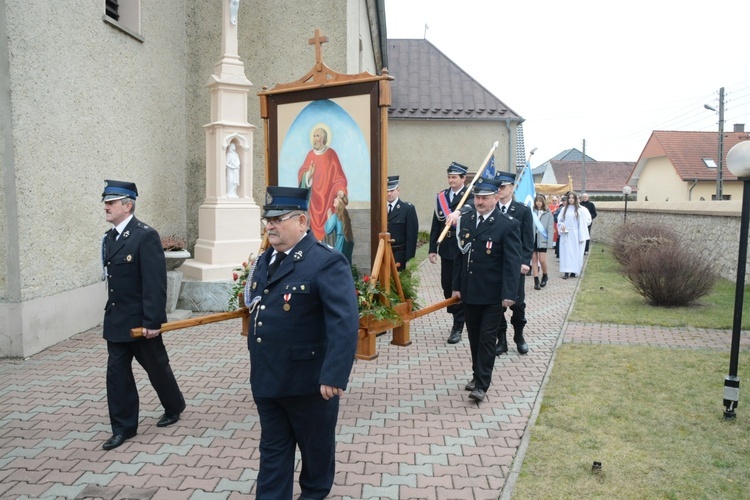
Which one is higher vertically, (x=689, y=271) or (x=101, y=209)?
(x=101, y=209)

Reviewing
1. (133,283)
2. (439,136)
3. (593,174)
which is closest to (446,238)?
(133,283)

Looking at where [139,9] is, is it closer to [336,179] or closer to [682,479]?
[336,179]

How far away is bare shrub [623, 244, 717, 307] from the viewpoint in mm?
10633

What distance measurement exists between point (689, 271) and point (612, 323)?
7.10 ft

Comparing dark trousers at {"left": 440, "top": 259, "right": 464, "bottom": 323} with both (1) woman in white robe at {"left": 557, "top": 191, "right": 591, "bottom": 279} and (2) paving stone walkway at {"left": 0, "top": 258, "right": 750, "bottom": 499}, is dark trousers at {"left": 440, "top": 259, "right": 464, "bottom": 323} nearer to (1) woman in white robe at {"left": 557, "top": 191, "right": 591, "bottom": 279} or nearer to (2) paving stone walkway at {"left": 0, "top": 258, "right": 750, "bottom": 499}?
(2) paving stone walkway at {"left": 0, "top": 258, "right": 750, "bottom": 499}

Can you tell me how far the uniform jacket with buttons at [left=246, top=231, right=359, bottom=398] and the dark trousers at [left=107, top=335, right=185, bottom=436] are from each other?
71.8 inches

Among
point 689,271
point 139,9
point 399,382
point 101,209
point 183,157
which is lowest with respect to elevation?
point 399,382

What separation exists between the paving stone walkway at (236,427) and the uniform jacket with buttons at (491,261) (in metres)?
1.01

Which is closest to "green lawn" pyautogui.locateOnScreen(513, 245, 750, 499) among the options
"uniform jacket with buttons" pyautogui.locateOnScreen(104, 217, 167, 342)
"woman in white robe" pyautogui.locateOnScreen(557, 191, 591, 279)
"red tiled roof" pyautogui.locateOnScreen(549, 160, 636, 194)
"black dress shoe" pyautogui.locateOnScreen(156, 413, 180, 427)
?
"black dress shoe" pyautogui.locateOnScreen(156, 413, 180, 427)

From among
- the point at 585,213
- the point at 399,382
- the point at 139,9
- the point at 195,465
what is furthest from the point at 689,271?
the point at 139,9

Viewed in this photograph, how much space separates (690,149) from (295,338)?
48996mm

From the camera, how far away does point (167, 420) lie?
207 inches

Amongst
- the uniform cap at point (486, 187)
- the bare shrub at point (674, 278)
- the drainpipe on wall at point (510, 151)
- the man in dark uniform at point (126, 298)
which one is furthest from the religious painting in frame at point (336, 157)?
the drainpipe on wall at point (510, 151)

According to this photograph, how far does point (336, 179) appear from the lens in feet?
19.4
